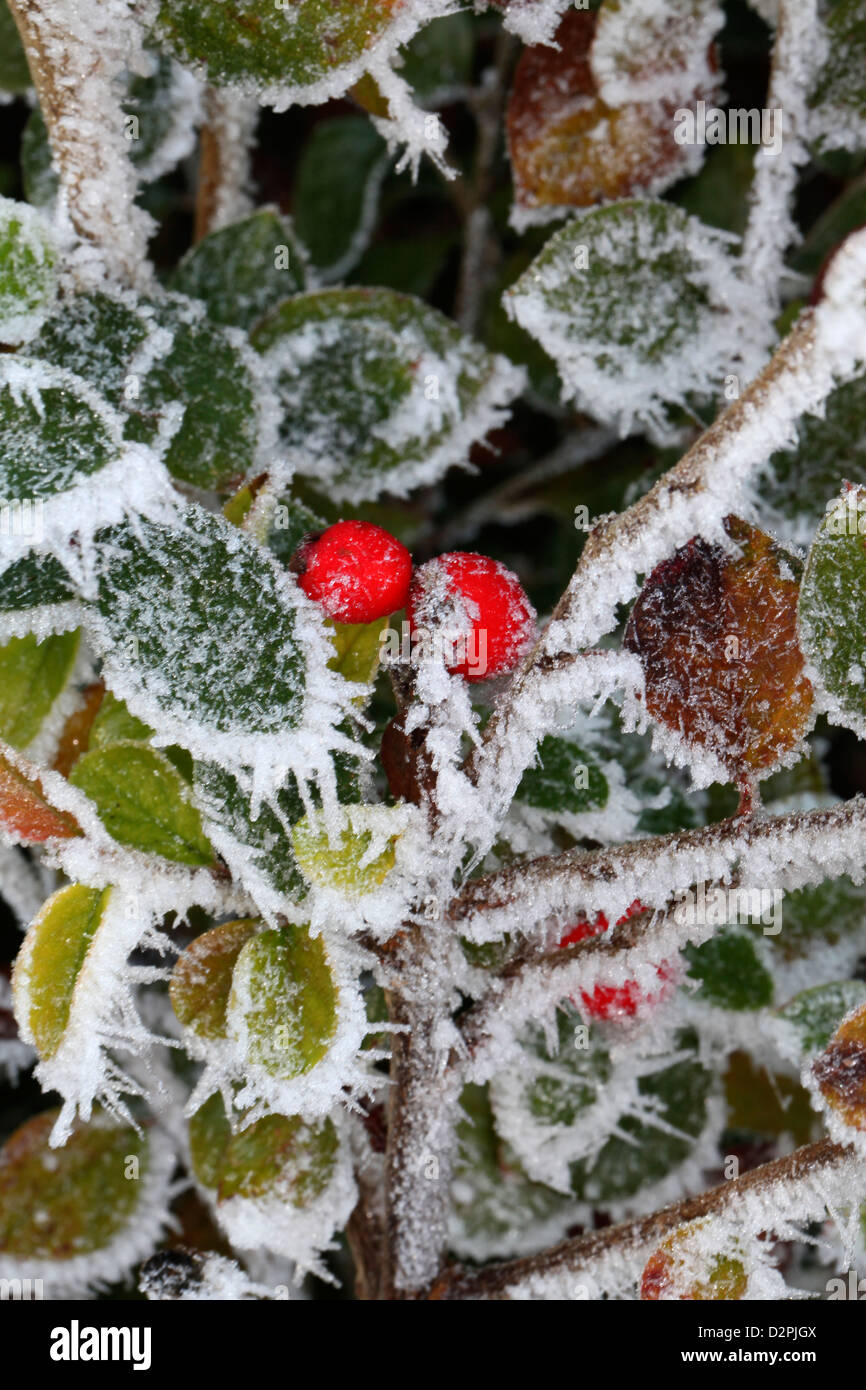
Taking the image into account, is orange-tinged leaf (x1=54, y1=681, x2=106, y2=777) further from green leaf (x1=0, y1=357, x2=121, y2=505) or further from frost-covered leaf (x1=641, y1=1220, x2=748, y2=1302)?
frost-covered leaf (x1=641, y1=1220, x2=748, y2=1302)

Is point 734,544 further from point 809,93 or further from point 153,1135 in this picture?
point 153,1135

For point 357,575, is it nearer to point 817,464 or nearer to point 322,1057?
point 322,1057

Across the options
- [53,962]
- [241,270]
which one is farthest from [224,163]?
[53,962]

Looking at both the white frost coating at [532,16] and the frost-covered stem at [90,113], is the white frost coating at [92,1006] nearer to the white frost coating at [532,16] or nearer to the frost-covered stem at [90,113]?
the frost-covered stem at [90,113]

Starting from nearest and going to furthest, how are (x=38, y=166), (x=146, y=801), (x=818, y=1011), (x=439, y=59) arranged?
(x=146, y=801), (x=818, y=1011), (x=38, y=166), (x=439, y=59)

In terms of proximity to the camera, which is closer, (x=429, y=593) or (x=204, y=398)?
(x=429, y=593)

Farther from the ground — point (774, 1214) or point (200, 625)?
point (200, 625)

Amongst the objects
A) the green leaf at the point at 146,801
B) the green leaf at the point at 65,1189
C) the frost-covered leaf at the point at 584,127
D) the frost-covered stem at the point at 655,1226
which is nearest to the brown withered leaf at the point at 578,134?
the frost-covered leaf at the point at 584,127
